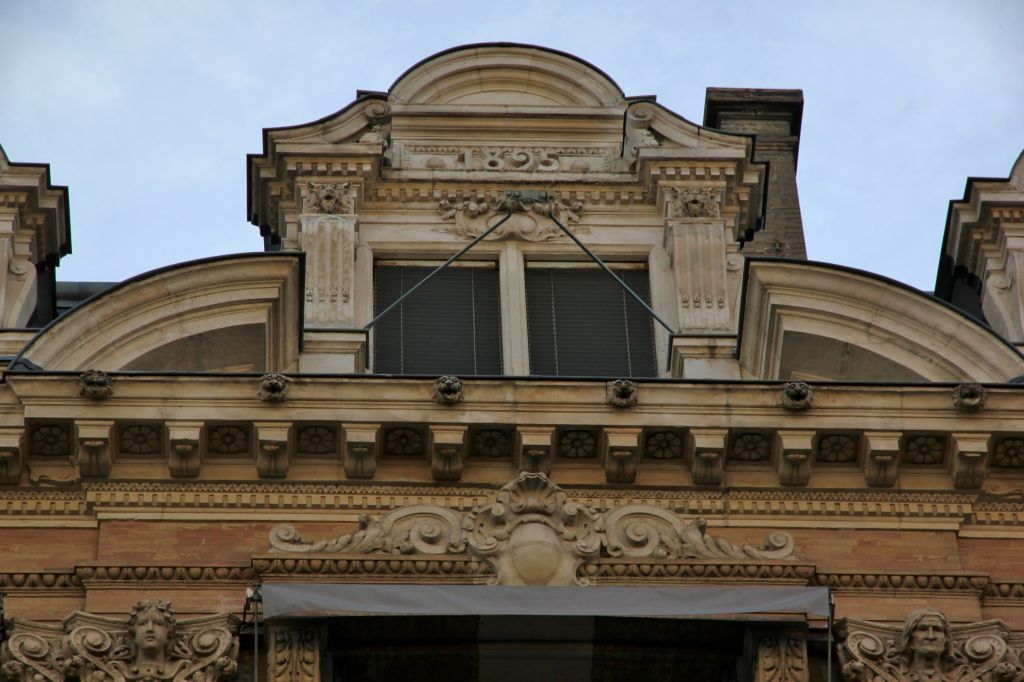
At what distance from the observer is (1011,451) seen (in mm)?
19484

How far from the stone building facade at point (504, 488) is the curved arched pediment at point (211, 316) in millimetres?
26

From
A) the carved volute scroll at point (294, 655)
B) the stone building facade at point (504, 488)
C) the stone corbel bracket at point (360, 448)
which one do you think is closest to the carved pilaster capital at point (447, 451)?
the stone building facade at point (504, 488)

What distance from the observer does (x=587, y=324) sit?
2266 centimetres

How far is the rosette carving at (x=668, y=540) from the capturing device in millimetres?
18766

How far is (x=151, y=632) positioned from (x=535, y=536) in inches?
114

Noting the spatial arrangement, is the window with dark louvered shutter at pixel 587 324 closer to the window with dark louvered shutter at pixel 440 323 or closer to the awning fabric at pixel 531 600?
the window with dark louvered shutter at pixel 440 323

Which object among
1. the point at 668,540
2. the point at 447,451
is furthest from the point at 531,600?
the point at 447,451

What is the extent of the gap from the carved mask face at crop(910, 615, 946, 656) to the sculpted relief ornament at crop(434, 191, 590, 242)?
6.36m

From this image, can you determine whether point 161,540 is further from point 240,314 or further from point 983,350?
point 983,350

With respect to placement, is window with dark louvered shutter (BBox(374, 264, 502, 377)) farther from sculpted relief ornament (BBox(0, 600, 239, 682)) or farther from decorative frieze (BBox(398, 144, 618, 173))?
sculpted relief ornament (BBox(0, 600, 239, 682))

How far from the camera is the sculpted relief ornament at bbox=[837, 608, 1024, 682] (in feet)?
59.0

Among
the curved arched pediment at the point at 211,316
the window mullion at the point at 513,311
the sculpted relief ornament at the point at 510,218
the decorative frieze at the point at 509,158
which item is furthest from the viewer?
the decorative frieze at the point at 509,158

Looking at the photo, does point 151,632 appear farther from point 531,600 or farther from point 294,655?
point 531,600

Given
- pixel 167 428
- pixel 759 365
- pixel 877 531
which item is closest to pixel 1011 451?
pixel 877 531
